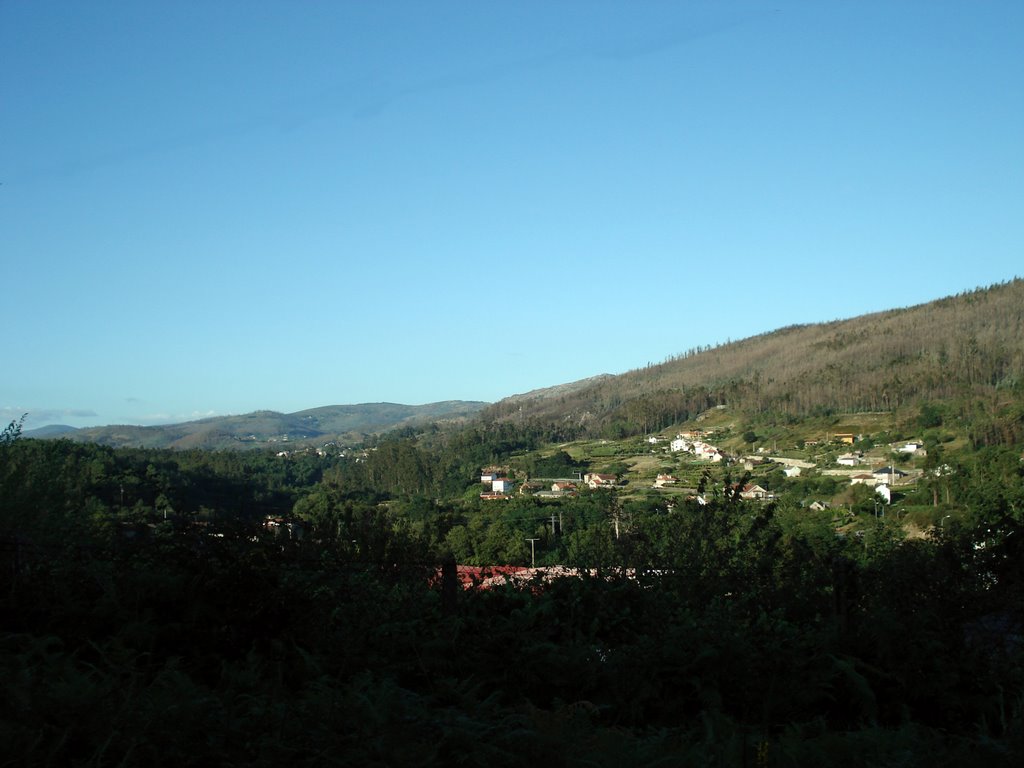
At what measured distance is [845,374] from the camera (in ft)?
223

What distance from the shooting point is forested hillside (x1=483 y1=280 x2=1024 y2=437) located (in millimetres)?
56156

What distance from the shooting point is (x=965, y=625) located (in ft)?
19.0

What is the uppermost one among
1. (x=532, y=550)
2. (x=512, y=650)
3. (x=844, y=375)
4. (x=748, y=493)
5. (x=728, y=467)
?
(x=844, y=375)

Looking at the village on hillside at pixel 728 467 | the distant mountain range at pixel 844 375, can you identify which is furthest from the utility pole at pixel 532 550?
the distant mountain range at pixel 844 375

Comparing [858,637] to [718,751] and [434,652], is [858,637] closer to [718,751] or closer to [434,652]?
[718,751]

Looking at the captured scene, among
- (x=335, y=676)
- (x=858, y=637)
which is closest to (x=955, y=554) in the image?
(x=858, y=637)

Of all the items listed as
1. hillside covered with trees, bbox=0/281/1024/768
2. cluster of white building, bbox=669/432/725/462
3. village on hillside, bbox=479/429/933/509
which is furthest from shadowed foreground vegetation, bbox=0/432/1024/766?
cluster of white building, bbox=669/432/725/462

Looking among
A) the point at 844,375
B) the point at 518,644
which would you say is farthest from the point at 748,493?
the point at 844,375

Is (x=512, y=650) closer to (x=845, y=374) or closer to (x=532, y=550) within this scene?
(x=532, y=550)

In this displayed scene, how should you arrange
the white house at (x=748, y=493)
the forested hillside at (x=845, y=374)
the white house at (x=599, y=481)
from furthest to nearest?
the forested hillside at (x=845, y=374)
the white house at (x=599, y=481)
the white house at (x=748, y=493)

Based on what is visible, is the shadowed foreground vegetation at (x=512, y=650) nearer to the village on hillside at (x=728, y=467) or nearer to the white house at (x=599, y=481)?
the white house at (x=599, y=481)

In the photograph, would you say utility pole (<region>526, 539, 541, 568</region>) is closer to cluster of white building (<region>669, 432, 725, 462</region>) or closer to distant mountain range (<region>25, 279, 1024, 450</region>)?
distant mountain range (<region>25, 279, 1024, 450</region>)

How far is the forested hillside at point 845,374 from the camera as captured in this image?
5616cm

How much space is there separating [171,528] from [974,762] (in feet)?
18.2
